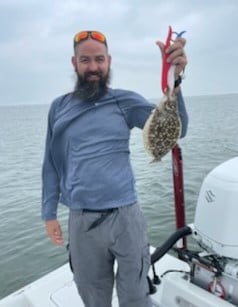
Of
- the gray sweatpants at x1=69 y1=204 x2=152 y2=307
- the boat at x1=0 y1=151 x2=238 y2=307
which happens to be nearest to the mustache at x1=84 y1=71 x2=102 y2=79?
the gray sweatpants at x1=69 y1=204 x2=152 y2=307

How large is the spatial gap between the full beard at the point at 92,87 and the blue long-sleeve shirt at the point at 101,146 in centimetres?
3

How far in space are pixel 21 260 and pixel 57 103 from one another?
4.57m

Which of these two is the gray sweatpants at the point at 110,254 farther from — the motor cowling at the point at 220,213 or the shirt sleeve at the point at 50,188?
the motor cowling at the point at 220,213

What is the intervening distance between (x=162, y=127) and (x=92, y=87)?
0.55 meters

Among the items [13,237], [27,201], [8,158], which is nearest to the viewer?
[13,237]

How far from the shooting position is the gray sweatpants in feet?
6.82

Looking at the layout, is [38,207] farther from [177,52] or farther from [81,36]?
[177,52]

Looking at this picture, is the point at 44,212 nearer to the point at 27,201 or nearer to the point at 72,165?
the point at 72,165

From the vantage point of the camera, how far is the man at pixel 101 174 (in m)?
2.07

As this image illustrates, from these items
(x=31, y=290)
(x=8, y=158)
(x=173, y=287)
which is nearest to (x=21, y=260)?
(x=31, y=290)

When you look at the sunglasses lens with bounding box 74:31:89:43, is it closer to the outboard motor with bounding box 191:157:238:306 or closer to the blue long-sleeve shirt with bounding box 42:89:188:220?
the blue long-sleeve shirt with bounding box 42:89:188:220

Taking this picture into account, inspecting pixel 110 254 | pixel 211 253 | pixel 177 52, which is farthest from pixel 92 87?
pixel 211 253

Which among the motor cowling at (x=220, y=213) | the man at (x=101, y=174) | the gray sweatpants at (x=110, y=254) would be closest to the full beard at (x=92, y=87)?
the man at (x=101, y=174)

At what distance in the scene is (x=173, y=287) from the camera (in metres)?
2.59
